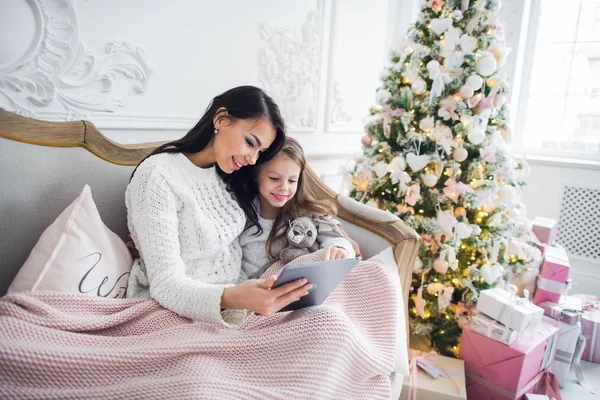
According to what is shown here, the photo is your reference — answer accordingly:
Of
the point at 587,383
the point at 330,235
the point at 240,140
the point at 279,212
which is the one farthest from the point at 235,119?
the point at 587,383

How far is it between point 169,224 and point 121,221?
358 millimetres

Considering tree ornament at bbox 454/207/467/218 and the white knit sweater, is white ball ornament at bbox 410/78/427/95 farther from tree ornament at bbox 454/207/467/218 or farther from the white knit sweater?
the white knit sweater

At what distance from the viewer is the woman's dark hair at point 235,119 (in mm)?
1228

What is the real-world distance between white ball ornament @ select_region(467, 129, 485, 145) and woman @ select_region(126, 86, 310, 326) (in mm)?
1056

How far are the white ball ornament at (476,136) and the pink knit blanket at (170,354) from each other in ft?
3.92

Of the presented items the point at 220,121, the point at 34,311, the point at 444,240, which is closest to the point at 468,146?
the point at 444,240

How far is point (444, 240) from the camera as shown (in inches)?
76.6

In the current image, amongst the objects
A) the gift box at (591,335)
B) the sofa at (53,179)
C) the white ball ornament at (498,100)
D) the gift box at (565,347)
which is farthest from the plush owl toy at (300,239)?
the gift box at (591,335)

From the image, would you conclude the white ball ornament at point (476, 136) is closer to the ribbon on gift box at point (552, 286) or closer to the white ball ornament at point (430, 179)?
the white ball ornament at point (430, 179)

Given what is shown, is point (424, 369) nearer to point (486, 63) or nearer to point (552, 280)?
point (552, 280)

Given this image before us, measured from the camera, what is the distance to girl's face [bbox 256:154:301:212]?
56.5 inches

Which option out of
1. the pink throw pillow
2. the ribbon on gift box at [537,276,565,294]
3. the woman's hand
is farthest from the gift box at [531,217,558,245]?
the pink throw pillow

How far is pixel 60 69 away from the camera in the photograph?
4.43 feet

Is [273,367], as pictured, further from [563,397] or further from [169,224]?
[563,397]
